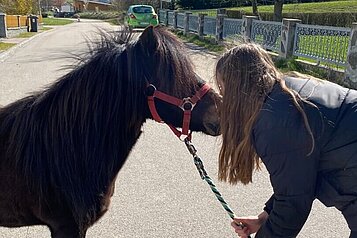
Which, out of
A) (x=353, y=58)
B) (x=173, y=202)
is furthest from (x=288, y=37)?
(x=173, y=202)

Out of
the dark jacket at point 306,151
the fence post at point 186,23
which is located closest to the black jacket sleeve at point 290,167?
the dark jacket at point 306,151

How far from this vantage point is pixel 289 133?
1559 mm

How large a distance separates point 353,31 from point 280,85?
23.6ft

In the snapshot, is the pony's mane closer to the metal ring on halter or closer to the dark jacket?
Result: the metal ring on halter

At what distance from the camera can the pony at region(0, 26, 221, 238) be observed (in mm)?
1888

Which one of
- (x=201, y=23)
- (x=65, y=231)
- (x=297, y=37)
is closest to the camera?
(x=65, y=231)

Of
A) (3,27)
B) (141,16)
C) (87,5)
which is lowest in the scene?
(3,27)

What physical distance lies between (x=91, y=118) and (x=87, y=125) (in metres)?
0.04

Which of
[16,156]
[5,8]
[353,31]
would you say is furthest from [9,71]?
[5,8]

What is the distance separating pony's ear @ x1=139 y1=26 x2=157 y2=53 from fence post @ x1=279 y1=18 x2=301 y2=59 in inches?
381

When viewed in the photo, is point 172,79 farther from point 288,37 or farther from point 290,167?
point 288,37

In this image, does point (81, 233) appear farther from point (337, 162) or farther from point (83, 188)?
point (337, 162)

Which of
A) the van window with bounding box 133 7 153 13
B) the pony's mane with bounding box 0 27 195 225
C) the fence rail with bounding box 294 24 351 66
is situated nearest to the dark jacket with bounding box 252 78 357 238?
the pony's mane with bounding box 0 27 195 225

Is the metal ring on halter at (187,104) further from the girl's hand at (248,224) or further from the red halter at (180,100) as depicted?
the girl's hand at (248,224)
